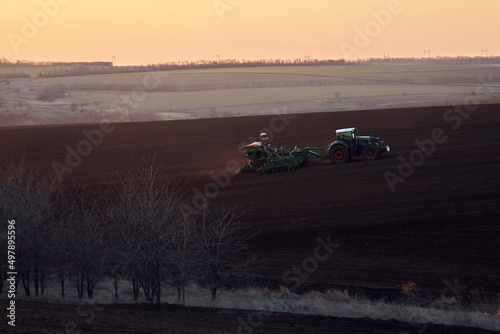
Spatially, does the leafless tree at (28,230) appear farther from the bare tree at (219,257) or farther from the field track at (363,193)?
the field track at (363,193)

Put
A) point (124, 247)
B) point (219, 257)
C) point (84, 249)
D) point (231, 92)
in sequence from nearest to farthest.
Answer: point (84, 249) → point (124, 247) → point (219, 257) → point (231, 92)

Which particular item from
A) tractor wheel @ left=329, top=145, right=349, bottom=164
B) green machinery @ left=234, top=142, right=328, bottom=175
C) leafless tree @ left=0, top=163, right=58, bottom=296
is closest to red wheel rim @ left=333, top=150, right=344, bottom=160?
tractor wheel @ left=329, top=145, right=349, bottom=164

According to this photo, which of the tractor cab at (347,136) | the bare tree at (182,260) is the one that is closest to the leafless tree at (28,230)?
the bare tree at (182,260)

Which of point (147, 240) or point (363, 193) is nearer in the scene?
point (147, 240)

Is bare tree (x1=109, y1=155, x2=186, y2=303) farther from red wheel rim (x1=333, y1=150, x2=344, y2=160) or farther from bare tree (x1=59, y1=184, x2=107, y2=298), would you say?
red wheel rim (x1=333, y1=150, x2=344, y2=160)

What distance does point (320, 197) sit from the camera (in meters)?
32.8

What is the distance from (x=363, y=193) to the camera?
107ft

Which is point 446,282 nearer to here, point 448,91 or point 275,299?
point 275,299

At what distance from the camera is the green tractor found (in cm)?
3800

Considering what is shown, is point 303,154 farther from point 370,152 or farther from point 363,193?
point 363,193

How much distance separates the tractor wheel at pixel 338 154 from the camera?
1506 inches

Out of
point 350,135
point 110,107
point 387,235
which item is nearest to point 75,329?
point 387,235

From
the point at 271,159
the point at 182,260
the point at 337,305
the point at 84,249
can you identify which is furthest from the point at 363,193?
the point at 84,249

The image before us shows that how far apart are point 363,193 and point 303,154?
6.51 m
